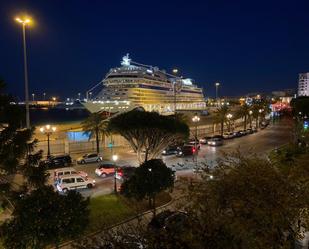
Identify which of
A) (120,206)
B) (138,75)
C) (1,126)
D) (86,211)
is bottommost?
(120,206)

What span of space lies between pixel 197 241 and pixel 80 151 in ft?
111

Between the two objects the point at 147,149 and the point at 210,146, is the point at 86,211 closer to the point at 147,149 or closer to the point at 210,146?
the point at 147,149

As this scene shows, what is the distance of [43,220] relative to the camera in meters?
11.0

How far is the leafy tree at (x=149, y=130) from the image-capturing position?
24766 millimetres

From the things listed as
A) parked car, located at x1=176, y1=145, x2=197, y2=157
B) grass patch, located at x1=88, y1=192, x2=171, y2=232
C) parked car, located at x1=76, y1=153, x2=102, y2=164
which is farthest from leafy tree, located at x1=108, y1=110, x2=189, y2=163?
parked car, located at x1=176, y1=145, x2=197, y2=157

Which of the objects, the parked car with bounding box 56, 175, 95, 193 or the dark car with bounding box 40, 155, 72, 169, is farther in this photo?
the dark car with bounding box 40, 155, 72, 169

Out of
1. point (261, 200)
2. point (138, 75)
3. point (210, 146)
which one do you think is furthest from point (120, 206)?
point (138, 75)

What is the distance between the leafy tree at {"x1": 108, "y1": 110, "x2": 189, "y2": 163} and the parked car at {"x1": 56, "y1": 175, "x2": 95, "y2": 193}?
180 inches

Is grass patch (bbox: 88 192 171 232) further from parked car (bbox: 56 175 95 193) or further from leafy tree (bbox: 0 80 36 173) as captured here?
leafy tree (bbox: 0 80 36 173)

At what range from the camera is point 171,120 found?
25.5 metres

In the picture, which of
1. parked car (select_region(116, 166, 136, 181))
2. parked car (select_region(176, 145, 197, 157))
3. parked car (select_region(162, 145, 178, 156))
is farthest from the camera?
parked car (select_region(162, 145, 178, 156))

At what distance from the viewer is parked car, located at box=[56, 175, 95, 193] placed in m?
23.5

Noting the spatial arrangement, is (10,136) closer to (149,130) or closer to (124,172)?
(149,130)

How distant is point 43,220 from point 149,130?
1458 centimetres
